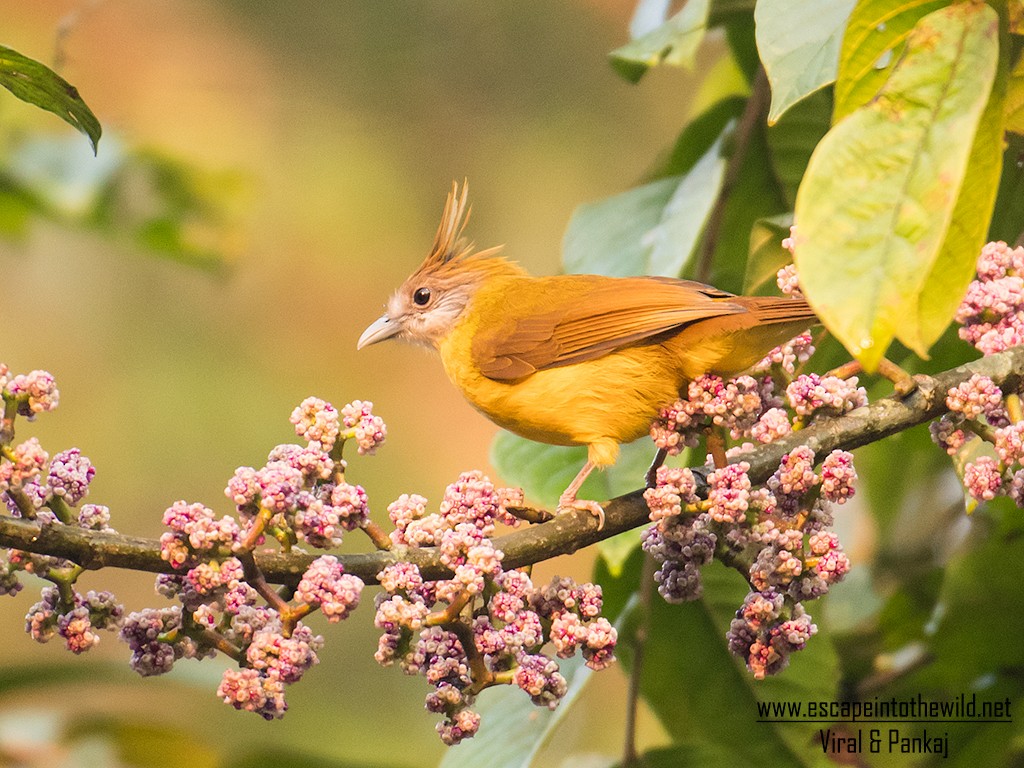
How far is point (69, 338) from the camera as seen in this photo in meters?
7.24

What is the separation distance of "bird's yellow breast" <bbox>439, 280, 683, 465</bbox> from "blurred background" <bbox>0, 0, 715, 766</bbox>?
3936 millimetres

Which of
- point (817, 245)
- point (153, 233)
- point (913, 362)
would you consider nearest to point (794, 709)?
point (913, 362)

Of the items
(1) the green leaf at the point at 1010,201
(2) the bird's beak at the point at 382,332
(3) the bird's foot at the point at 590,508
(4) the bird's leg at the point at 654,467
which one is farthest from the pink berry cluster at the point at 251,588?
(2) the bird's beak at the point at 382,332

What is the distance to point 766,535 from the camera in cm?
124

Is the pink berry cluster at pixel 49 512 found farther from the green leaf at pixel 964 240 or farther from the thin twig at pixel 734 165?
the thin twig at pixel 734 165

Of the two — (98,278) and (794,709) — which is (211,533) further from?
(98,278)

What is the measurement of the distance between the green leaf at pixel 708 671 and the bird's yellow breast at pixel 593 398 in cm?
25

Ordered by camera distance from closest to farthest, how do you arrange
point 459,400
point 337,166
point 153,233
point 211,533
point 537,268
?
point 211,533
point 153,233
point 537,268
point 459,400
point 337,166

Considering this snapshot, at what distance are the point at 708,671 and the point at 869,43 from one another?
3.89 ft

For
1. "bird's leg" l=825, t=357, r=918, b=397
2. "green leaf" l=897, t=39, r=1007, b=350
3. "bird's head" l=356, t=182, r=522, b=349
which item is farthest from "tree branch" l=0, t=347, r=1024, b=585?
"bird's head" l=356, t=182, r=522, b=349

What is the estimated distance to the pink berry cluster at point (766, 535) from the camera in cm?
124

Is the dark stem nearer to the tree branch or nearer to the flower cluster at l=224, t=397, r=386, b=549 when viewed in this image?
the tree branch

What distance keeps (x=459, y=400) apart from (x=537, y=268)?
1.28 metres

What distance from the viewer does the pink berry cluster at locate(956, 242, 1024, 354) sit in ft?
4.54
